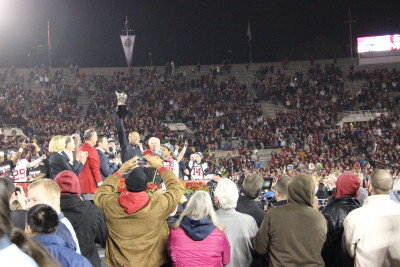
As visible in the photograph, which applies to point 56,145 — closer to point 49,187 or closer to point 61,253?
point 49,187

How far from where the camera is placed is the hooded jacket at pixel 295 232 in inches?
179

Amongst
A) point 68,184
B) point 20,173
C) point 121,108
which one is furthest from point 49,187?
point 20,173

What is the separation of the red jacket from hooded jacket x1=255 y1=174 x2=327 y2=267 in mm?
3422

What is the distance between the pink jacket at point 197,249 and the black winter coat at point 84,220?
0.64m

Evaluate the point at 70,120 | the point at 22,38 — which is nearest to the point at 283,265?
the point at 70,120

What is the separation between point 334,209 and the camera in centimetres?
505

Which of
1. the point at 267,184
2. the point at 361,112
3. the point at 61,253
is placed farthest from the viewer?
the point at 361,112

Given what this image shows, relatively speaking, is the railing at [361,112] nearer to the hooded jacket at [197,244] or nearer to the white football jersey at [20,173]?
the white football jersey at [20,173]

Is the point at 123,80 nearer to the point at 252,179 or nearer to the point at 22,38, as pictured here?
the point at 22,38

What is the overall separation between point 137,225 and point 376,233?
2.00m

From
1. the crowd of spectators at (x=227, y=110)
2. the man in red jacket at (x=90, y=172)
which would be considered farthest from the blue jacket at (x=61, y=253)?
the crowd of spectators at (x=227, y=110)

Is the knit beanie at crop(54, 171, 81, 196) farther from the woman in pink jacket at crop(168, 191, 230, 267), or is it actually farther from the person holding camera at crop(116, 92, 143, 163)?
the person holding camera at crop(116, 92, 143, 163)

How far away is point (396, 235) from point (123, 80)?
37003 mm

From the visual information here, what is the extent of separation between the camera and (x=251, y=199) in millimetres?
5270
